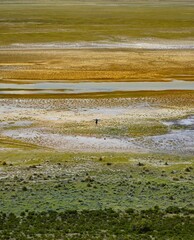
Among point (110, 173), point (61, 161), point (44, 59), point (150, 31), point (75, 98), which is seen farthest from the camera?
point (150, 31)

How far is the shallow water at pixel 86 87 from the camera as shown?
47.1 meters

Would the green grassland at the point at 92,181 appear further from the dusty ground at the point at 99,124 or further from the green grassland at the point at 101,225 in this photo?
the dusty ground at the point at 99,124

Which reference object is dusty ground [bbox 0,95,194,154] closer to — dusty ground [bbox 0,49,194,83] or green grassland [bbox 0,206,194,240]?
green grassland [bbox 0,206,194,240]

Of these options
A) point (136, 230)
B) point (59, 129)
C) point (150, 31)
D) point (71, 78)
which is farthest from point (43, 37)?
point (136, 230)

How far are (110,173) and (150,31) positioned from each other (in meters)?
65.7

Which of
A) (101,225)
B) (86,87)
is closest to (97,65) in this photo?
(86,87)

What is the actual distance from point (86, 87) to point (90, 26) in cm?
4819

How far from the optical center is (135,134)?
112 feet

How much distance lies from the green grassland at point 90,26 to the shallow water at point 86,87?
28266 millimetres

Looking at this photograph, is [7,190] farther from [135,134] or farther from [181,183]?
[135,134]

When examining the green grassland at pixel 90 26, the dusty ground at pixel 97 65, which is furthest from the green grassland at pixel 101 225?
the green grassland at pixel 90 26

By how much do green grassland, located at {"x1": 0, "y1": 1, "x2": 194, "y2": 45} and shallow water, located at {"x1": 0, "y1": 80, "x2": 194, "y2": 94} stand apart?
28.3 metres

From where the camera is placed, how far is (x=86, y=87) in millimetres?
48656

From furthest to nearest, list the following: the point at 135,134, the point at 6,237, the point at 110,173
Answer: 1. the point at 135,134
2. the point at 110,173
3. the point at 6,237
